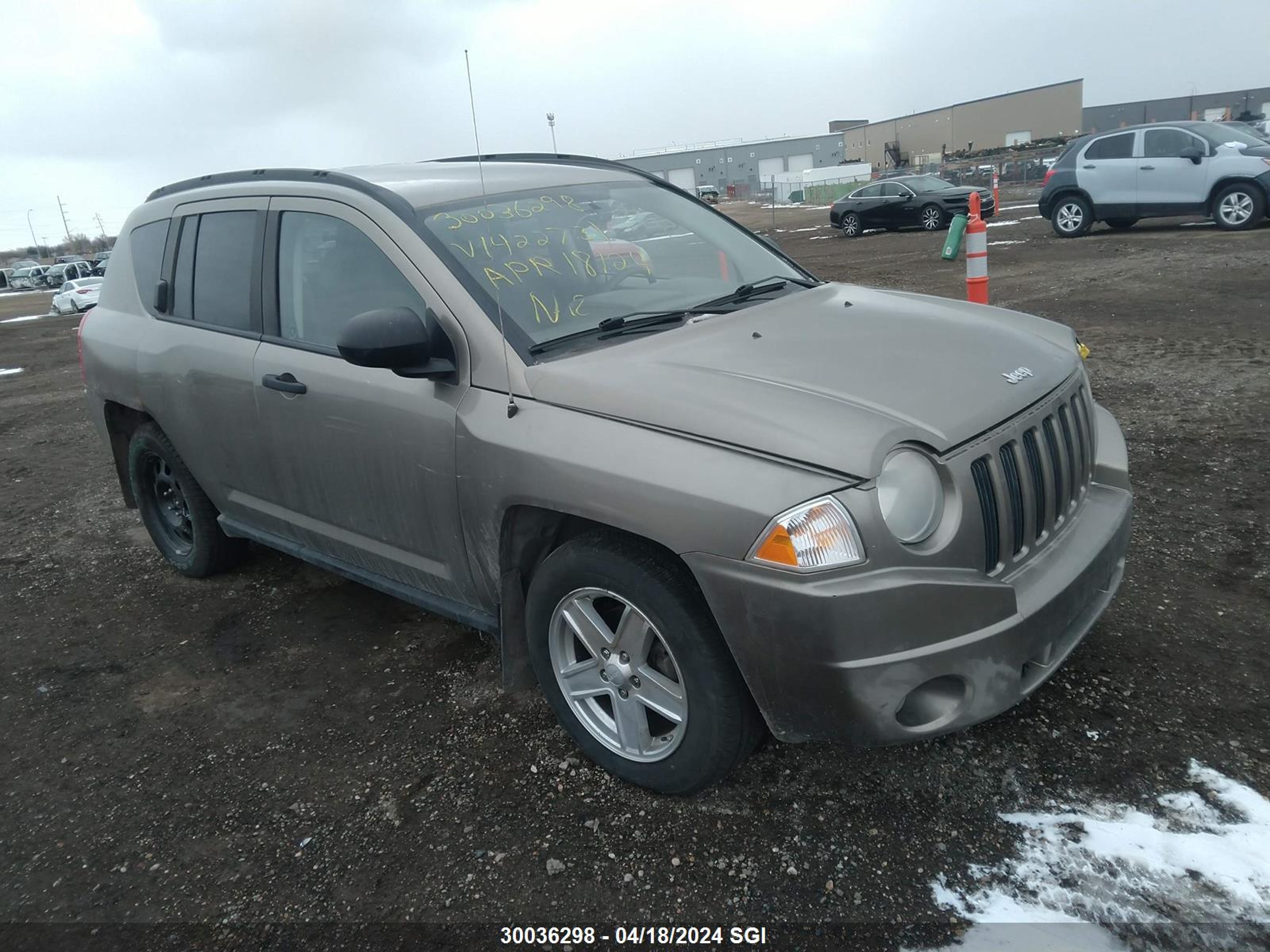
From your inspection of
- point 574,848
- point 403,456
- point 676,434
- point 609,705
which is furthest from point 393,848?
point 676,434

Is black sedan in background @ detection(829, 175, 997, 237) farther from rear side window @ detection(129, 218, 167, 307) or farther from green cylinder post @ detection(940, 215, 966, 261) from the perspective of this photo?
rear side window @ detection(129, 218, 167, 307)

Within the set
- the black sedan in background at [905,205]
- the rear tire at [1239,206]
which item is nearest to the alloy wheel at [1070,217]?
the rear tire at [1239,206]

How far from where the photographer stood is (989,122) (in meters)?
71.7

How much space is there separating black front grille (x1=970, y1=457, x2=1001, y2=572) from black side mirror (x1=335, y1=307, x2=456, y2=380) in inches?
63.4

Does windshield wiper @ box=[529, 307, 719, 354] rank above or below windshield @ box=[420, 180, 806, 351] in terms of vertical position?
below

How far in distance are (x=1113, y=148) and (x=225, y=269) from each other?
597 inches

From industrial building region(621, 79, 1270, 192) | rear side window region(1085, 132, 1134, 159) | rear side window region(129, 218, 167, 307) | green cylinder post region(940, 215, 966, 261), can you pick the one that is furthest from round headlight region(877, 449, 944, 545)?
industrial building region(621, 79, 1270, 192)

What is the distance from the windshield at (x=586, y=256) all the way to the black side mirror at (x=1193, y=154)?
13372mm

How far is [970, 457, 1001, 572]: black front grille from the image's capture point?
2332 mm

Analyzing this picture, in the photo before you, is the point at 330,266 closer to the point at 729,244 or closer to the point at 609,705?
the point at 729,244

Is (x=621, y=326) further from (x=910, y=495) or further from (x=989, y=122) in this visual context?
(x=989, y=122)

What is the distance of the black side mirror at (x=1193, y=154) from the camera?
1392 cm

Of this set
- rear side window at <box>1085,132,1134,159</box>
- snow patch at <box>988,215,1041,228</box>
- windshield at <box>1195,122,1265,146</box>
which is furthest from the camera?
snow patch at <box>988,215,1041,228</box>

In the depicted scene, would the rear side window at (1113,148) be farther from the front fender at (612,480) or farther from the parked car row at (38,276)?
the parked car row at (38,276)
